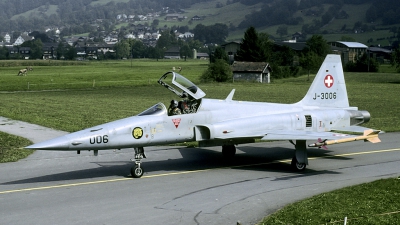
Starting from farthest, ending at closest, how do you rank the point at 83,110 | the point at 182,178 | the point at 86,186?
the point at 83,110, the point at 182,178, the point at 86,186

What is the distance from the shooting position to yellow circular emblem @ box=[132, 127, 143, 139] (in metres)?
16.2

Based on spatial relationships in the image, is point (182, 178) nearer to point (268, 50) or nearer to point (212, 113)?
point (212, 113)

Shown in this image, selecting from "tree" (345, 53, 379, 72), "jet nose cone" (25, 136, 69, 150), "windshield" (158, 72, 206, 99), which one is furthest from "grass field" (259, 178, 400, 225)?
"tree" (345, 53, 379, 72)

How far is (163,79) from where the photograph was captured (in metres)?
17.6

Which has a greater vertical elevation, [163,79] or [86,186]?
[163,79]

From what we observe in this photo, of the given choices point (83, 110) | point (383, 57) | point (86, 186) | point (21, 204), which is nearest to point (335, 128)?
point (86, 186)

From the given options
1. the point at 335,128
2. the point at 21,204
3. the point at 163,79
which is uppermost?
the point at 163,79

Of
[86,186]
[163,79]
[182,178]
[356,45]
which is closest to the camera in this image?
[86,186]

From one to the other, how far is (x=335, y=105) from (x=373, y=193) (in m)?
6.99

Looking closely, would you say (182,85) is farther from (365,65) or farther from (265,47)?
(365,65)

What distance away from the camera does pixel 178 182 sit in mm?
15891

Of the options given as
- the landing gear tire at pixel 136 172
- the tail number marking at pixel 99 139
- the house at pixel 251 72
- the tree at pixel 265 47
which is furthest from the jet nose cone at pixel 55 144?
the tree at pixel 265 47

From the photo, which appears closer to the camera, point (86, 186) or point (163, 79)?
point (86, 186)

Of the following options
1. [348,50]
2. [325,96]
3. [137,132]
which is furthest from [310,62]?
[137,132]
